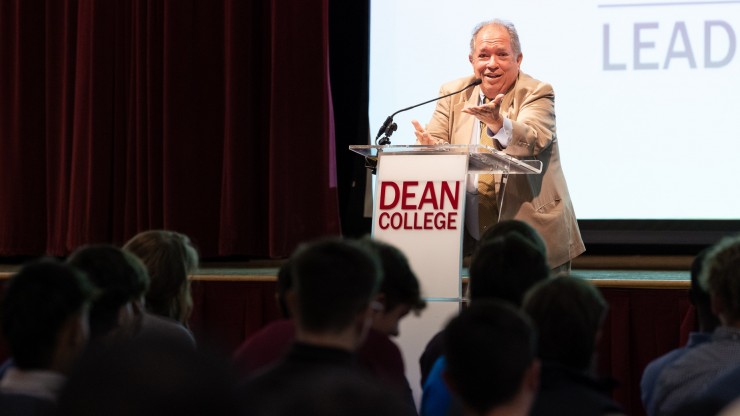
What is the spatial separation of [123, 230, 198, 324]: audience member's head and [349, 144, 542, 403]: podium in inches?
29.3

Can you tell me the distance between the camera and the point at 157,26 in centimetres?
529

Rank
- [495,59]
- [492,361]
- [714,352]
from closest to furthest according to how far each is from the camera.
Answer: [492,361] < [714,352] < [495,59]

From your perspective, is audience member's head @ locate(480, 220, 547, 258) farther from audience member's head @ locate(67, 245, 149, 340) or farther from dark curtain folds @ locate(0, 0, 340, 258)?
dark curtain folds @ locate(0, 0, 340, 258)

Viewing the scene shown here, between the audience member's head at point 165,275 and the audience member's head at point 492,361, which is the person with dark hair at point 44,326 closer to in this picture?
the audience member's head at point 492,361

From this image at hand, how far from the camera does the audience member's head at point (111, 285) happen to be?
2.05 m

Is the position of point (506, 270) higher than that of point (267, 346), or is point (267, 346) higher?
point (506, 270)

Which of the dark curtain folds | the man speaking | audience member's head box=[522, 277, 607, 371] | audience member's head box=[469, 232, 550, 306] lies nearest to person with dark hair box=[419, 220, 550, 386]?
audience member's head box=[469, 232, 550, 306]

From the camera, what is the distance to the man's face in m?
3.76

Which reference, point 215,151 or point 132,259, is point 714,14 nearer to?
point 215,151

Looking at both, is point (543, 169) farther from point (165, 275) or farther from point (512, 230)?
point (165, 275)

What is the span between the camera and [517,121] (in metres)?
3.56

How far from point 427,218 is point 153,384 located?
242 cm

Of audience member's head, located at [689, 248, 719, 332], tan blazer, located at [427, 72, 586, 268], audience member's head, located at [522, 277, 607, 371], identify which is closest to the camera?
audience member's head, located at [522, 277, 607, 371]

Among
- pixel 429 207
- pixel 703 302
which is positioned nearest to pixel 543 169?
pixel 429 207
